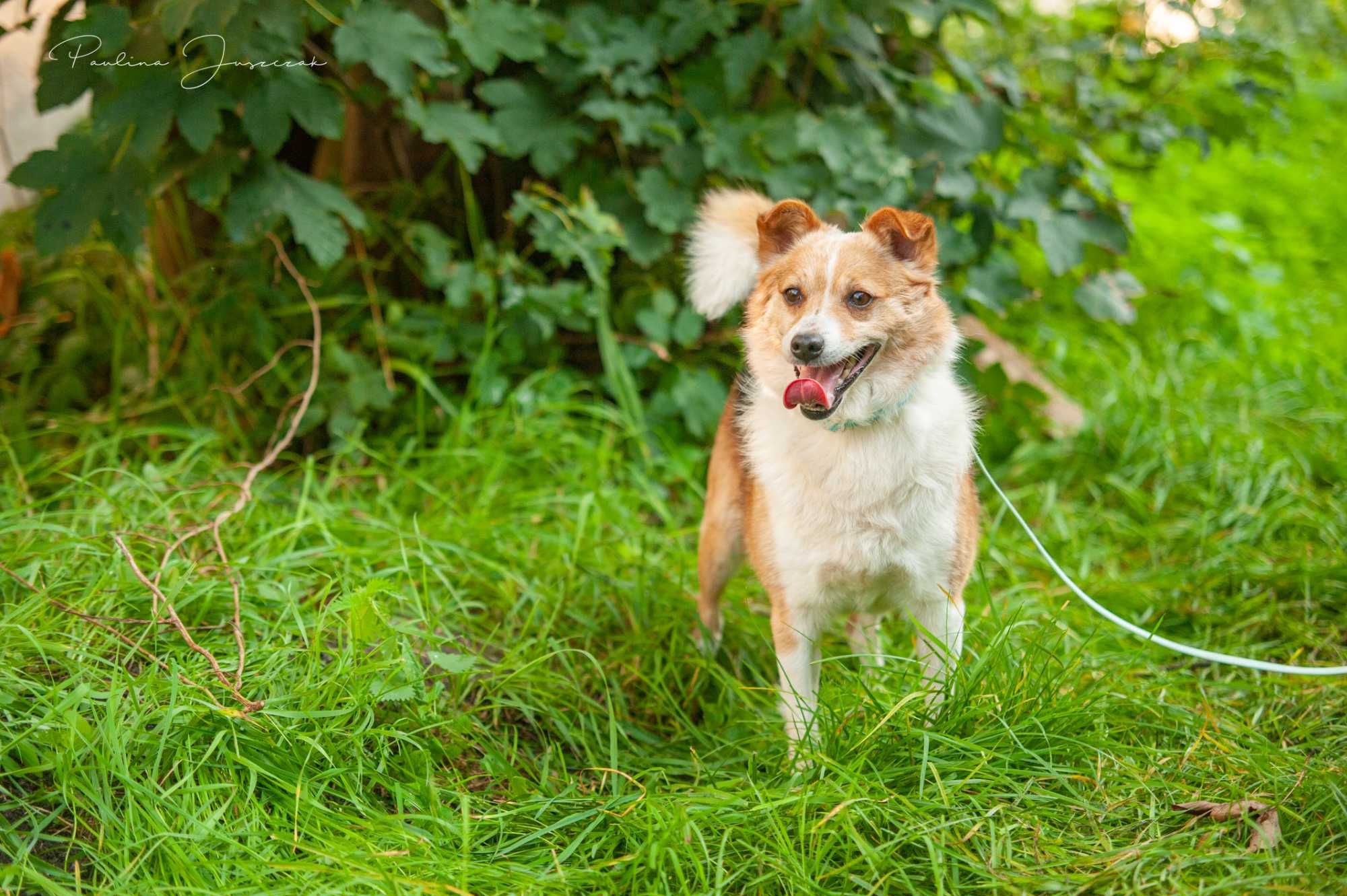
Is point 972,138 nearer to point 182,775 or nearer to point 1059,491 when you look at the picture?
point 1059,491

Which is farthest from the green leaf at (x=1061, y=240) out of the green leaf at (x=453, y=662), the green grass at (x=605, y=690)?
the green leaf at (x=453, y=662)

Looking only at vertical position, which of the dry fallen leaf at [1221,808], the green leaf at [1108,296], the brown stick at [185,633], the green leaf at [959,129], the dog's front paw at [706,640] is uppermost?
the green leaf at [959,129]

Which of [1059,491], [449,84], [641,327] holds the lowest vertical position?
[1059,491]

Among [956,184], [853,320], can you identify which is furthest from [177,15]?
[956,184]

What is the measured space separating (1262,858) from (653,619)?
67.1 inches

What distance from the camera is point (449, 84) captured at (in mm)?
4148

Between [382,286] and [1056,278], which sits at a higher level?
[382,286]

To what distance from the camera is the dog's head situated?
248 cm

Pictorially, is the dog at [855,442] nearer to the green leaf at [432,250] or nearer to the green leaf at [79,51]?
the green leaf at [432,250]

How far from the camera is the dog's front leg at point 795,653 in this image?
105 inches

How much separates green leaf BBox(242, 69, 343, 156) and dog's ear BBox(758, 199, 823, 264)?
1.44m

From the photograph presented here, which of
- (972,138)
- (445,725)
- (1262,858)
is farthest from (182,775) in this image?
(972,138)

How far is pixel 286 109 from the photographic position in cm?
335

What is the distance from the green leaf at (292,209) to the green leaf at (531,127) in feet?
2.22
